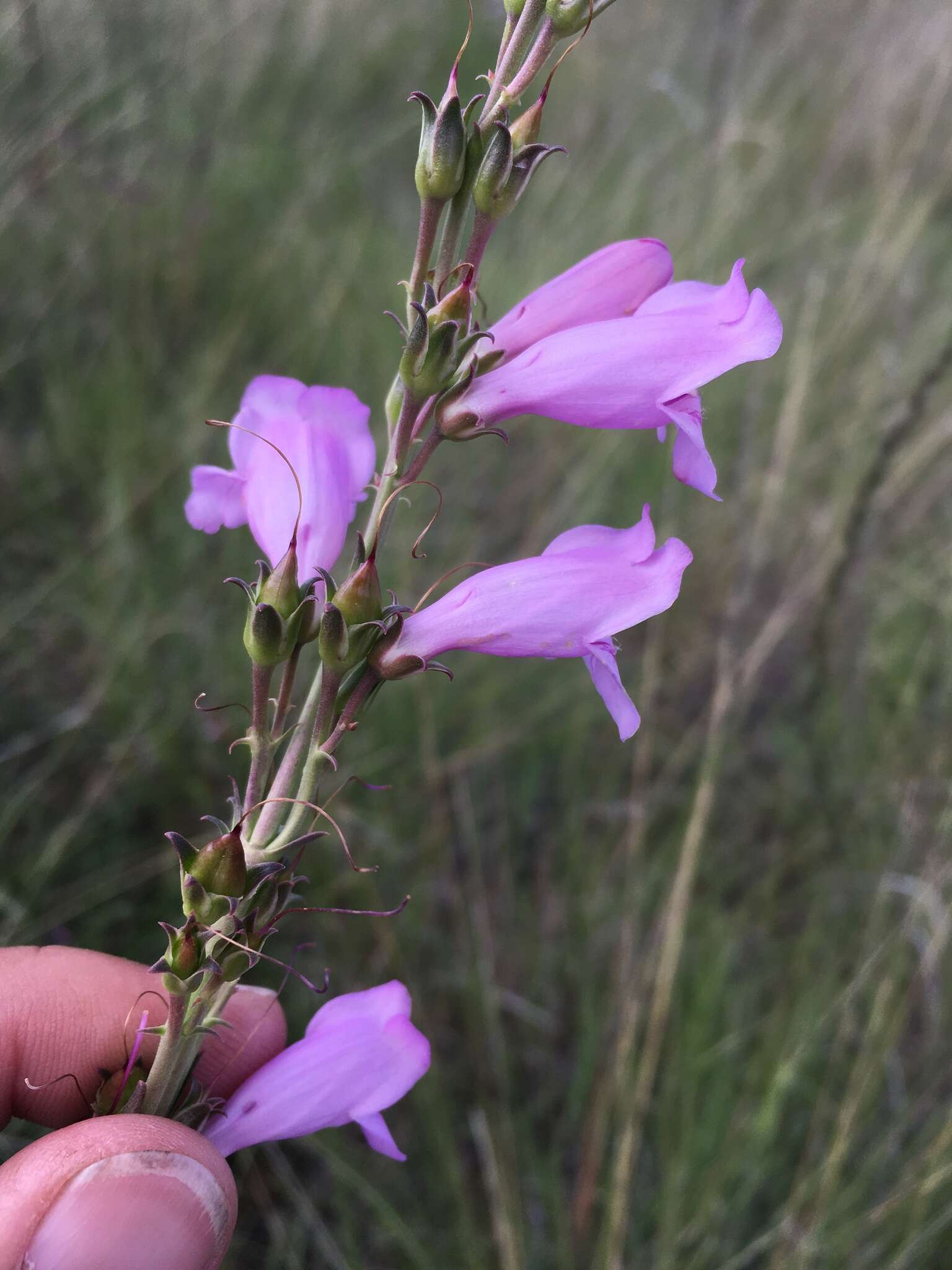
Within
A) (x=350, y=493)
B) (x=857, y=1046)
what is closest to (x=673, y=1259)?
(x=857, y=1046)

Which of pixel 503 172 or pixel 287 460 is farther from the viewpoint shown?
pixel 287 460

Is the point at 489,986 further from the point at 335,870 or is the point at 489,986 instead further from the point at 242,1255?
the point at 242,1255

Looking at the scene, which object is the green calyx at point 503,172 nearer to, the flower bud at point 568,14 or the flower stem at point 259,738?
the flower bud at point 568,14

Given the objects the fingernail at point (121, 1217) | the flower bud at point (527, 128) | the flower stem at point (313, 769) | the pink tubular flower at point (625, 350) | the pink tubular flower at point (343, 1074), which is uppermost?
the flower bud at point (527, 128)

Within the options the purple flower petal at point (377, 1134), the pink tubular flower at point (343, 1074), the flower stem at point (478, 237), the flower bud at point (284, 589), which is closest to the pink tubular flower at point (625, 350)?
the flower stem at point (478, 237)

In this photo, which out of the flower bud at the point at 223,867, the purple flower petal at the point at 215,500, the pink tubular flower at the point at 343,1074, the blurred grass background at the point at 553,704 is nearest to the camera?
the flower bud at the point at 223,867

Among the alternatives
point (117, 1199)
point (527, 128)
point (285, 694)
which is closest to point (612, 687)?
point (285, 694)

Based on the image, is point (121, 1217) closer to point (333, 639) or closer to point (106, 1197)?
point (106, 1197)

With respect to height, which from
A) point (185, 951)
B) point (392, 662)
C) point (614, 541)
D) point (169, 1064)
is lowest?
point (169, 1064)

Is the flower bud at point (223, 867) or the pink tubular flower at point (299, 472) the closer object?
the flower bud at point (223, 867)
